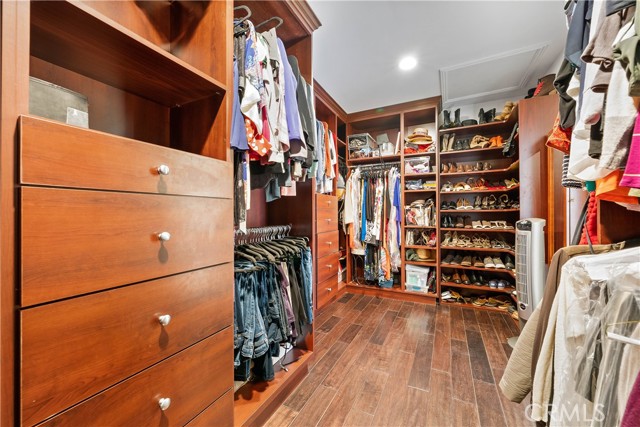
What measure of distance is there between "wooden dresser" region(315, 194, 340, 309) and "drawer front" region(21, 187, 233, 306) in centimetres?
137

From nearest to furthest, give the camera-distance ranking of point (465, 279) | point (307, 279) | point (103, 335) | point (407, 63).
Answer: point (103, 335), point (307, 279), point (407, 63), point (465, 279)

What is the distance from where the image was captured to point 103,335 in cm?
57

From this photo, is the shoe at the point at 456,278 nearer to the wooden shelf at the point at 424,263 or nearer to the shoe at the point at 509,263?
the wooden shelf at the point at 424,263

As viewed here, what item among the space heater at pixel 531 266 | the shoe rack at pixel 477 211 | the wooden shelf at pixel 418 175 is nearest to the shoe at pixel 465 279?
the shoe rack at pixel 477 211

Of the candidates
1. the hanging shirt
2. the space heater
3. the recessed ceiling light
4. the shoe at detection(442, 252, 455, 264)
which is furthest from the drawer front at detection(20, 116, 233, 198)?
the shoe at detection(442, 252, 455, 264)

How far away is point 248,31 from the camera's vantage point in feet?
3.52

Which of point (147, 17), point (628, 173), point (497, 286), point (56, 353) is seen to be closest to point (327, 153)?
point (147, 17)

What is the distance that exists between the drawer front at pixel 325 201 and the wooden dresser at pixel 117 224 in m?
1.24

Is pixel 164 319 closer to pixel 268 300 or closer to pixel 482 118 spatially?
pixel 268 300

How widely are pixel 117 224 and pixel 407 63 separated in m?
2.33

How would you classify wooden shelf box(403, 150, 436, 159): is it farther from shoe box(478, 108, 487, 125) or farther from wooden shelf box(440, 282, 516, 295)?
wooden shelf box(440, 282, 516, 295)

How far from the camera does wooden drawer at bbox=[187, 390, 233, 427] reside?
0.79 meters

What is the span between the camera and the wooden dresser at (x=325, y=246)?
7.02 feet

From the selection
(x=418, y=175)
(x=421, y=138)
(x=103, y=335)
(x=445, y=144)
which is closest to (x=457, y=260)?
(x=418, y=175)
